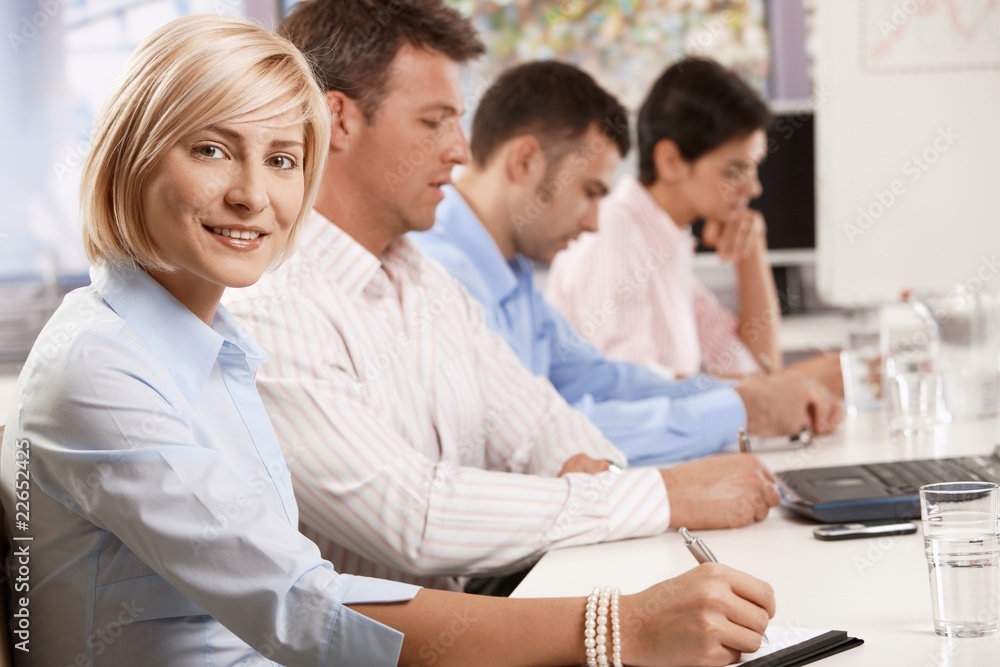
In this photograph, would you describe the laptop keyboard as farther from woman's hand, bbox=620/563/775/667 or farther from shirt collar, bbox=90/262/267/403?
shirt collar, bbox=90/262/267/403

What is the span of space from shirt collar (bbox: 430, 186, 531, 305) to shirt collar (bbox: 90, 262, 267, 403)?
47.9 inches

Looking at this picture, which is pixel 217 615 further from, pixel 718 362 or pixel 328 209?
pixel 718 362

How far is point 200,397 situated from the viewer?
3.07ft

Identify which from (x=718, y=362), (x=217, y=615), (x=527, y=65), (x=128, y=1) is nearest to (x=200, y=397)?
(x=217, y=615)

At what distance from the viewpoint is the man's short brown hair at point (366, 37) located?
1538 millimetres

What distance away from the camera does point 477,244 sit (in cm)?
221

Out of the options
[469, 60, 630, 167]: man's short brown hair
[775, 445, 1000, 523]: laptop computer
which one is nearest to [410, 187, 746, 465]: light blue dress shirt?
[469, 60, 630, 167]: man's short brown hair

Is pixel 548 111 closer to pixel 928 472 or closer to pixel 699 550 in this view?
pixel 928 472

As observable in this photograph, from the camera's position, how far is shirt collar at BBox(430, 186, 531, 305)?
2184mm

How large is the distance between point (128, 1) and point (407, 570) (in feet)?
10.9

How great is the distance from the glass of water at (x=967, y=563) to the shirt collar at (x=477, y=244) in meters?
1.34

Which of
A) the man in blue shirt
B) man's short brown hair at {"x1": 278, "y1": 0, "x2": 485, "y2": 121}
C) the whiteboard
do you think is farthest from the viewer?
the whiteboard

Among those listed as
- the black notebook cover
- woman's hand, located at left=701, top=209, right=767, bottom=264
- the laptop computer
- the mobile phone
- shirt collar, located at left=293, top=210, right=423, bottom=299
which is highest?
shirt collar, located at left=293, top=210, right=423, bottom=299

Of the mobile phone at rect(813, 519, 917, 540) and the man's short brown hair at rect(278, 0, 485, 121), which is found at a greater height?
the man's short brown hair at rect(278, 0, 485, 121)
